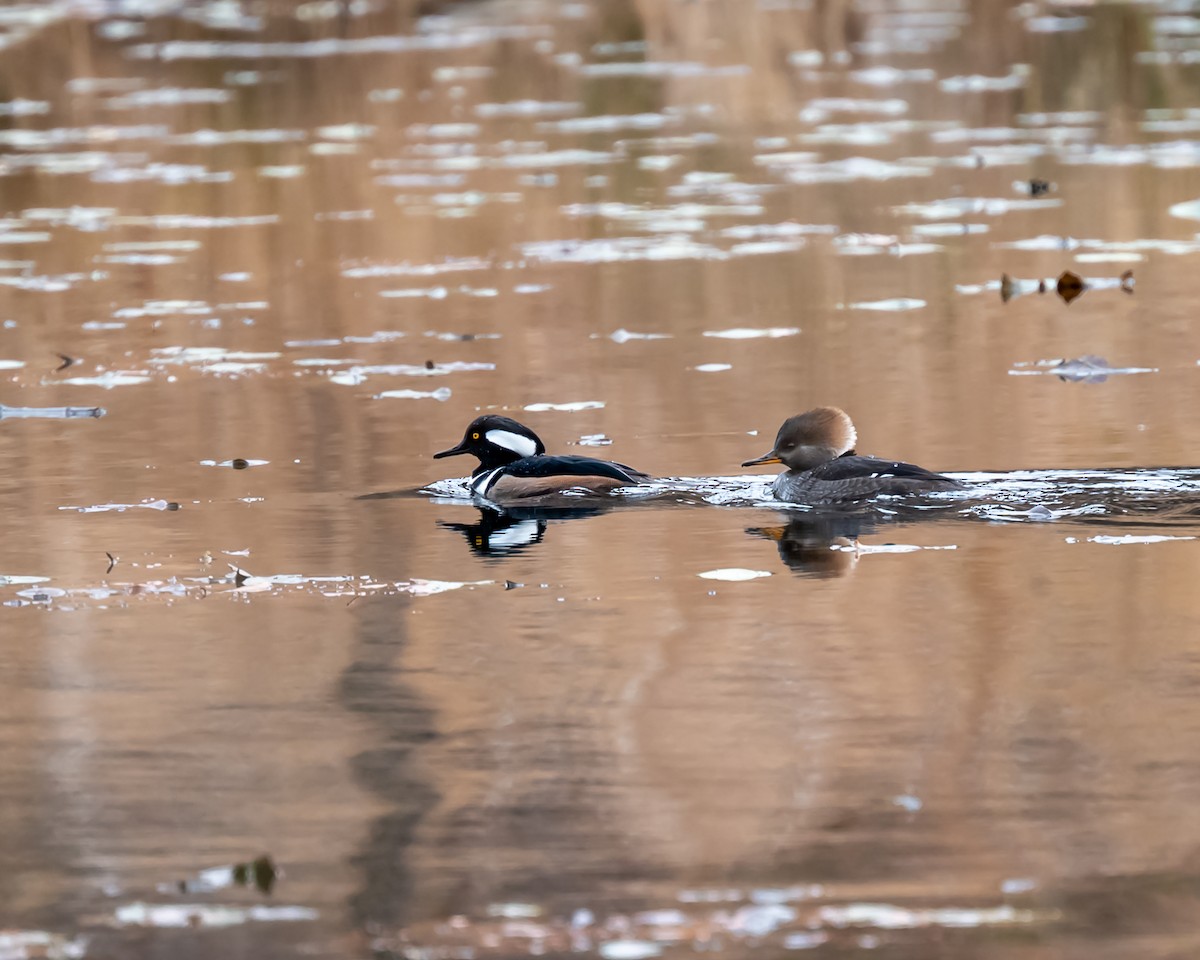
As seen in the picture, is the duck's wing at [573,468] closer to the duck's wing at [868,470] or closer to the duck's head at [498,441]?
the duck's head at [498,441]

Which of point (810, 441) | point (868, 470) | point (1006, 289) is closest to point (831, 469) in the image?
point (868, 470)

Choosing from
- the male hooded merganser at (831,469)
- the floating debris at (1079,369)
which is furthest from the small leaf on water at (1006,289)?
the male hooded merganser at (831,469)

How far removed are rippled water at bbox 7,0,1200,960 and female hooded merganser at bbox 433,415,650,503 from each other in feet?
0.34

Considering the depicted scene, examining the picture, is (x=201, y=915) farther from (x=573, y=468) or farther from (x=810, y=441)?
(x=810, y=441)

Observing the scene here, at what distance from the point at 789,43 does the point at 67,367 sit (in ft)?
79.9

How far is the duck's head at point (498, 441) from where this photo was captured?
10.3 m

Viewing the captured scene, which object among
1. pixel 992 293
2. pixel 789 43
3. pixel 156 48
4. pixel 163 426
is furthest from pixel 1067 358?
pixel 156 48

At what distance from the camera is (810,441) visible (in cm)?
982

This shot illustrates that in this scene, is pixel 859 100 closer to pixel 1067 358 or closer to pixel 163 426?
pixel 1067 358

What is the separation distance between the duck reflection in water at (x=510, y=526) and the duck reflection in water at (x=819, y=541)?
0.80 metres

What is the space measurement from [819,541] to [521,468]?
1.66m

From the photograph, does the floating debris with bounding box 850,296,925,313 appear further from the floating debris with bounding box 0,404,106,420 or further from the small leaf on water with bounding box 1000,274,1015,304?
the floating debris with bounding box 0,404,106,420

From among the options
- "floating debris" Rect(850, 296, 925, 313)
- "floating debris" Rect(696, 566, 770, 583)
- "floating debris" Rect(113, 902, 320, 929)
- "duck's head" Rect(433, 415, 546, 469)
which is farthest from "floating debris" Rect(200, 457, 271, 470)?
"floating debris" Rect(113, 902, 320, 929)

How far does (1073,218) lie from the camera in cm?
1814
